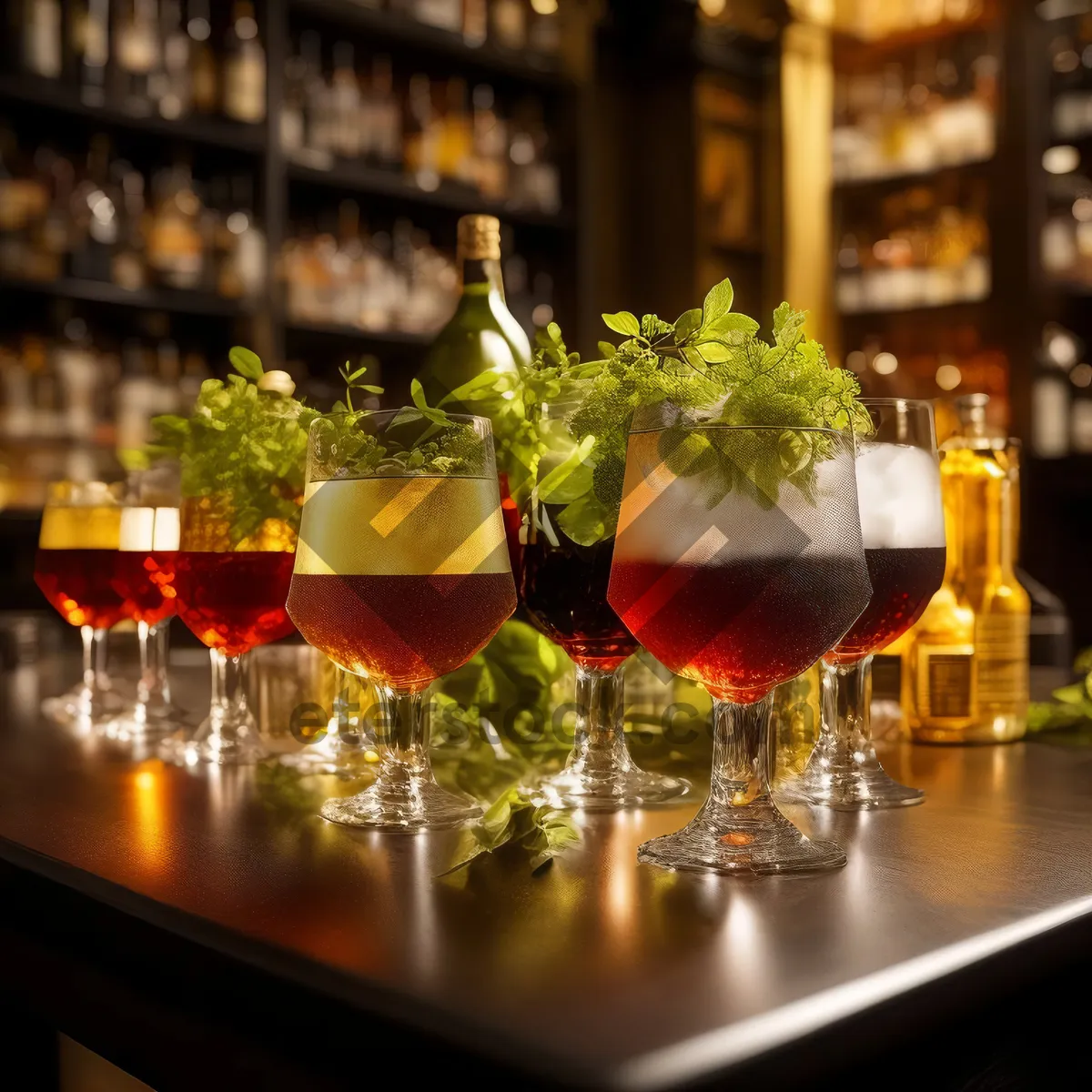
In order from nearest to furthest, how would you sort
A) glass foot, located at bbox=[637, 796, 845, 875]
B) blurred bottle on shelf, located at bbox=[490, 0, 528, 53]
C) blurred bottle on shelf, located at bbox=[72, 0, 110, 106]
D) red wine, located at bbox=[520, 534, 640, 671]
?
glass foot, located at bbox=[637, 796, 845, 875] < red wine, located at bbox=[520, 534, 640, 671] < blurred bottle on shelf, located at bbox=[72, 0, 110, 106] < blurred bottle on shelf, located at bbox=[490, 0, 528, 53]

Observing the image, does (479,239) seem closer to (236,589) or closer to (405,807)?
(236,589)

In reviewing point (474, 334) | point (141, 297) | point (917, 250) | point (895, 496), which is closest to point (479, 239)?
point (474, 334)

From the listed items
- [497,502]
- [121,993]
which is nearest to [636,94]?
[497,502]

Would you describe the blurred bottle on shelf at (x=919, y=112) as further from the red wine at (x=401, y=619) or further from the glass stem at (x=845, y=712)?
the red wine at (x=401, y=619)

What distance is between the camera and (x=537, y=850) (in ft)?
2.09

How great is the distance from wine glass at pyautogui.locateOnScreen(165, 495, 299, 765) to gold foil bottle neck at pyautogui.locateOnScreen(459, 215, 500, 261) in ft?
0.83

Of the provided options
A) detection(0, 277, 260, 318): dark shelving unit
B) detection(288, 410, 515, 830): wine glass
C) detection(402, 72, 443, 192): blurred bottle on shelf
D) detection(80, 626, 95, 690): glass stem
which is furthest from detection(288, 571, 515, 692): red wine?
detection(402, 72, 443, 192): blurred bottle on shelf

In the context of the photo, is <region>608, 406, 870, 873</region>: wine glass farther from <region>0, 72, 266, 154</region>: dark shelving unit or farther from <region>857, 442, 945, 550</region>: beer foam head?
<region>0, 72, 266, 154</region>: dark shelving unit

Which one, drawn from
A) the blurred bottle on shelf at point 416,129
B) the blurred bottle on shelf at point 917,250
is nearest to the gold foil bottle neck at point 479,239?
the blurred bottle on shelf at point 416,129

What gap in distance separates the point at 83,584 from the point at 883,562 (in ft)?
2.38

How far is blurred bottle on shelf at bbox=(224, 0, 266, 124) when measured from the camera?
3311 mm

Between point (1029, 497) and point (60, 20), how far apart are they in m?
2.89

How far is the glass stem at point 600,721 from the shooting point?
2.73 ft

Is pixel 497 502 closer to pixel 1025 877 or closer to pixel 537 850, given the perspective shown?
pixel 537 850
